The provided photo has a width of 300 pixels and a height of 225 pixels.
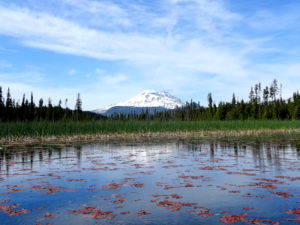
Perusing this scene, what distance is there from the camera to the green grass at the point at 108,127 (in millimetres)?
30094

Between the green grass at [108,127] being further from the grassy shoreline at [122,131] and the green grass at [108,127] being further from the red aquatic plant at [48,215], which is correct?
the red aquatic plant at [48,215]

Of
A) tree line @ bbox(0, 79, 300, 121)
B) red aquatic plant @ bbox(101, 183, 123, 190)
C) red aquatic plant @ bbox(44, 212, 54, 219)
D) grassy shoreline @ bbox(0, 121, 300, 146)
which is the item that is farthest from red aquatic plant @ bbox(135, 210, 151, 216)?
tree line @ bbox(0, 79, 300, 121)

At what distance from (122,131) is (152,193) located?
2627 cm

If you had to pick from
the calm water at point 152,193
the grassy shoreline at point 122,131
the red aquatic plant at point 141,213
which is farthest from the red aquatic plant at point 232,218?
the grassy shoreline at point 122,131

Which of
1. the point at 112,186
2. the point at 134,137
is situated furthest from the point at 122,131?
the point at 112,186

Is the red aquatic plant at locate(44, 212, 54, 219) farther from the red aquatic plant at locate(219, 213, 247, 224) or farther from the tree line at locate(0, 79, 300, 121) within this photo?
the tree line at locate(0, 79, 300, 121)

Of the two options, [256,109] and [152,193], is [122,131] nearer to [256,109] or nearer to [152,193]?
[152,193]

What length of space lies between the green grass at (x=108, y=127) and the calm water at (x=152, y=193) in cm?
1523

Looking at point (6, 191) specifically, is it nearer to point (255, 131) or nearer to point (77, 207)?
point (77, 207)

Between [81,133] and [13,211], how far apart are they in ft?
83.6

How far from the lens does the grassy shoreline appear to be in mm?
29125

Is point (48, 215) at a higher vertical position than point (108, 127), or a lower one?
lower

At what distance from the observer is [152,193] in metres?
9.39

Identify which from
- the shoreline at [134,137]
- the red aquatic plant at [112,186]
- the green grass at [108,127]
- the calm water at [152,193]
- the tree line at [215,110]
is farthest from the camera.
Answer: the tree line at [215,110]
